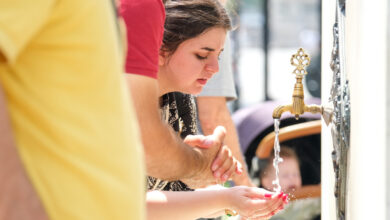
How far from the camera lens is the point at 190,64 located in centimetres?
237

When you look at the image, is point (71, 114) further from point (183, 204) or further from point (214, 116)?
point (214, 116)

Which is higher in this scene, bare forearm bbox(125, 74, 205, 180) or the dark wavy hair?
the dark wavy hair

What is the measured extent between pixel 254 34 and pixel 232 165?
17.5 feet

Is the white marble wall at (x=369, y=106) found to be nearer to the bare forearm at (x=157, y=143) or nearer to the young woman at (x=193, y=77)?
the bare forearm at (x=157, y=143)

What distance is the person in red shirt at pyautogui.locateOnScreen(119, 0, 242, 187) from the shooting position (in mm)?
1883

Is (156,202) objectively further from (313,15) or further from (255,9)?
(313,15)

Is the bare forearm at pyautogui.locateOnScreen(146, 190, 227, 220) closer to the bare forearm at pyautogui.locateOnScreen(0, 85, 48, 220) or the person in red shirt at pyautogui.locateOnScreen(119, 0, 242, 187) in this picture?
the person in red shirt at pyautogui.locateOnScreen(119, 0, 242, 187)

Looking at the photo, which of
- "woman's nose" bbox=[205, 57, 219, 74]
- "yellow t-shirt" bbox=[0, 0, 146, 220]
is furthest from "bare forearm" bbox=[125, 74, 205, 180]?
"yellow t-shirt" bbox=[0, 0, 146, 220]

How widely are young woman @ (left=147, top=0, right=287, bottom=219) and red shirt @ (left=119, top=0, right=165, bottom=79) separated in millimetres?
414

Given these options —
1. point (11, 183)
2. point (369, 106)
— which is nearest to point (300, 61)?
point (369, 106)

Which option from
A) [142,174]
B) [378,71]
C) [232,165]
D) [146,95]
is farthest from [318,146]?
[142,174]

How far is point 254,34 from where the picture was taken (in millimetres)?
7602

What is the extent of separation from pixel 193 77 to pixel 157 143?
0.39 meters

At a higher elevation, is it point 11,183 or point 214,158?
point 11,183
